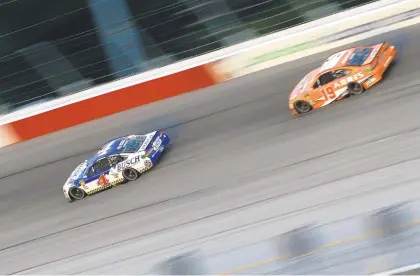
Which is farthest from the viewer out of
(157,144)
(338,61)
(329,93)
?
(157,144)

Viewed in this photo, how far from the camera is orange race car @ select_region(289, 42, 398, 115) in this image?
15641 mm

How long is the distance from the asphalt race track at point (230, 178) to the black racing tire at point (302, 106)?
0.20 meters

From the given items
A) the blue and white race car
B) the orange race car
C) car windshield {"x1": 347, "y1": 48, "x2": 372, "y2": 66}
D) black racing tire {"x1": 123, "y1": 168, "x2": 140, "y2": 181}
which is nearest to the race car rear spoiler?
the orange race car

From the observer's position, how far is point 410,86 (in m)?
15.3

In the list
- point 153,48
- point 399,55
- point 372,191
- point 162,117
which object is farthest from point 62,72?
point 372,191

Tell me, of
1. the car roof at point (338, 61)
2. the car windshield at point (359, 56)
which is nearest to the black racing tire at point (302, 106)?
the car roof at point (338, 61)

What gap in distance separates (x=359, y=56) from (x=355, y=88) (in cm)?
78

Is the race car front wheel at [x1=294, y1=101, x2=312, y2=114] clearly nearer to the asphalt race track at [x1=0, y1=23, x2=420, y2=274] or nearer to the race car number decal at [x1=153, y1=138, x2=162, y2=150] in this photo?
the asphalt race track at [x1=0, y1=23, x2=420, y2=274]

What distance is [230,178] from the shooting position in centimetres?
1479

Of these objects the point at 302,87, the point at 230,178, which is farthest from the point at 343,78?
the point at 230,178

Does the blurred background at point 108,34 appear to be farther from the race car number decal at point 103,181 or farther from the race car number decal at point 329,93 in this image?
the race car number decal at point 103,181

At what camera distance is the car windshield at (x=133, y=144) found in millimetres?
16594

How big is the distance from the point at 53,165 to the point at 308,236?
29.9ft

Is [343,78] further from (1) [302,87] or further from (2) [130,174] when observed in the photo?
(2) [130,174]
